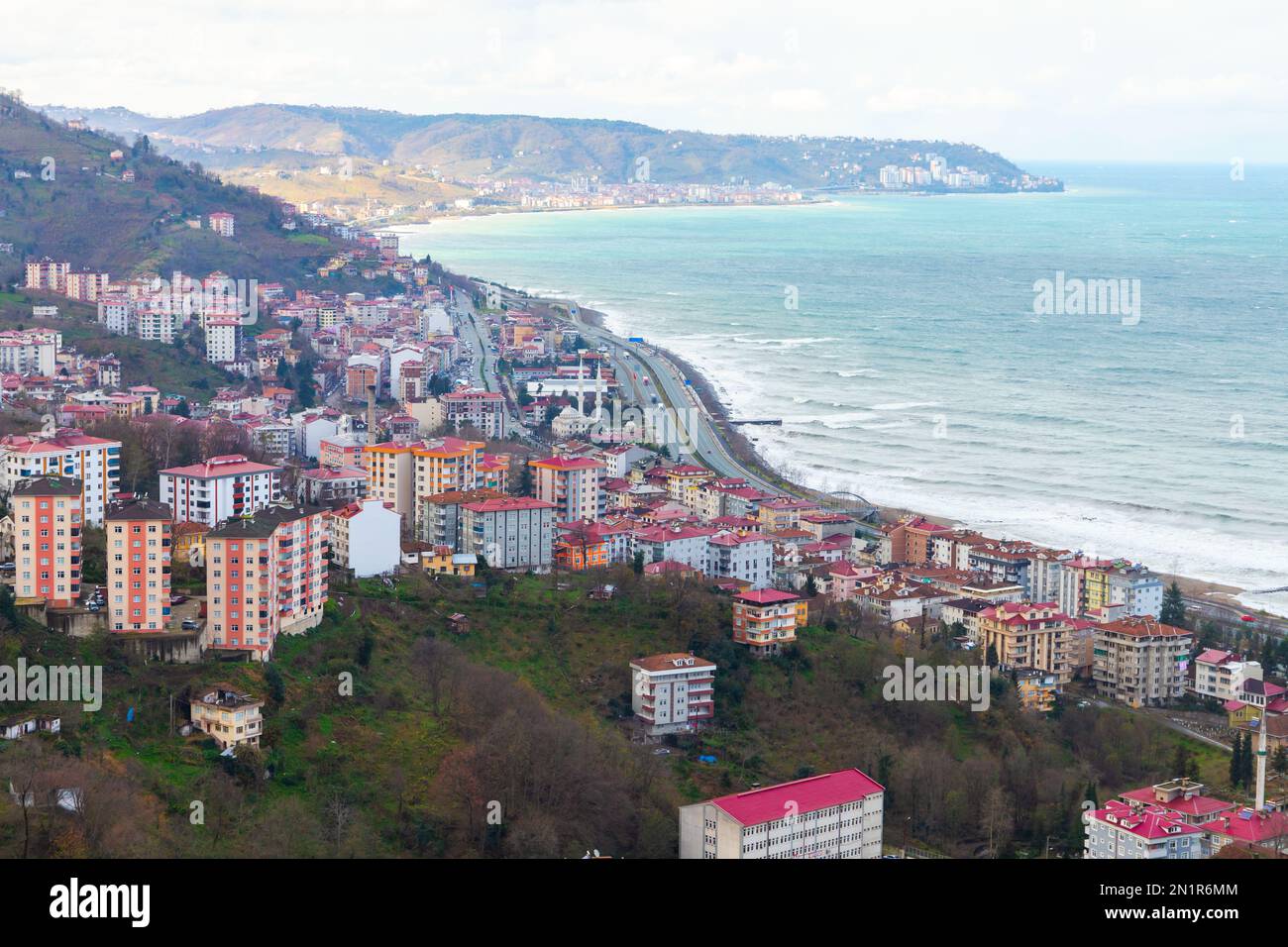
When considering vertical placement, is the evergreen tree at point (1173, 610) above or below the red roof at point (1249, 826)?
above

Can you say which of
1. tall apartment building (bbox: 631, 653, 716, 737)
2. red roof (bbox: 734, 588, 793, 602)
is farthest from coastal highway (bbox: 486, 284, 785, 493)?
tall apartment building (bbox: 631, 653, 716, 737)

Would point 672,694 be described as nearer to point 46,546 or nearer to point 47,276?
point 46,546

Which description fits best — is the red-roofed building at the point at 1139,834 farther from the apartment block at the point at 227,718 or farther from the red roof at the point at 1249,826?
the apartment block at the point at 227,718

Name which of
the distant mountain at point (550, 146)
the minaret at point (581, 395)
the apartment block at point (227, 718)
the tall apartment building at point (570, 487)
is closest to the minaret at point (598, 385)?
the minaret at point (581, 395)

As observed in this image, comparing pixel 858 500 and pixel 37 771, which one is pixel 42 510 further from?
pixel 858 500

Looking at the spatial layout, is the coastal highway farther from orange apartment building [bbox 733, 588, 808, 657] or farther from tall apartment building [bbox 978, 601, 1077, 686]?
orange apartment building [bbox 733, 588, 808, 657]
